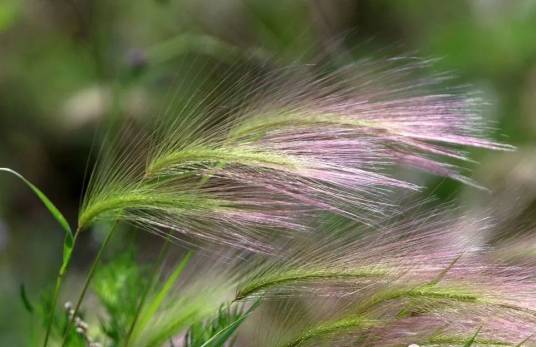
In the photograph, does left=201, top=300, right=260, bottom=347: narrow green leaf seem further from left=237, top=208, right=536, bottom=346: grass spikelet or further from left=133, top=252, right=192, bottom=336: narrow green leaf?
left=133, top=252, right=192, bottom=336: narrow green leaf

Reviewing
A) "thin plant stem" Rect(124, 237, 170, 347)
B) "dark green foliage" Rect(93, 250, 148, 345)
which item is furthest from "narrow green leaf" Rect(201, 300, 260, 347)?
"dark green foliage" Rect(93, 250, 148, 345)

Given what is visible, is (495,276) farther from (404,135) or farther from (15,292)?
(15,292)

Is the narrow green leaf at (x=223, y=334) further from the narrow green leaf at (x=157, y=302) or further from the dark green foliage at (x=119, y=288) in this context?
the dark green foliage at (x=119, y=288)

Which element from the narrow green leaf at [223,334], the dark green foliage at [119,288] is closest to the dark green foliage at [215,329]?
the narrow green leaf at [223,334]

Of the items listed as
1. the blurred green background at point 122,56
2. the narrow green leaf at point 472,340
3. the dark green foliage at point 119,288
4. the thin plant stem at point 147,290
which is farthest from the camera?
the blurred green background at point 122,56

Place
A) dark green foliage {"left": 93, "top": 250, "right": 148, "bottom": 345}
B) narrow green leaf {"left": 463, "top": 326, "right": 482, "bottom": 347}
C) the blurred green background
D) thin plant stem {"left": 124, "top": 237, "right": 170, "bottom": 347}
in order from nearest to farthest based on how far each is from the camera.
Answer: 1. narrow green leaf {"left": 463, "top": 326, "right": 482, "bottom": 347}
2. thin plant stem {"left": 124, "top": 237, "right": 170, "bottom": 347}
3. dark green foliage {"left": 93, "top": 250, "right": 148, "bottom": 345}
4. the blurred green background

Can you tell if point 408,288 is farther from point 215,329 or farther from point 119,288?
point 119,288

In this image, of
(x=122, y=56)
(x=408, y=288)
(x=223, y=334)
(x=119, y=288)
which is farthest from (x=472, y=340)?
(x=122, y=56)
